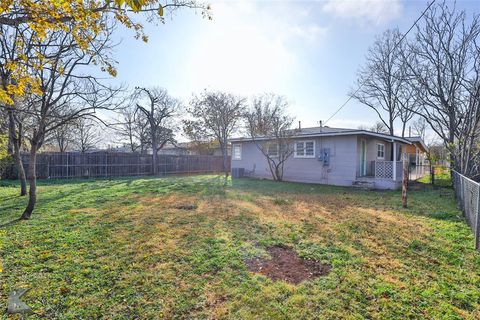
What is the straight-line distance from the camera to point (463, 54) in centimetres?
1090

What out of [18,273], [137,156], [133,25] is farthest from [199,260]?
[137,156]

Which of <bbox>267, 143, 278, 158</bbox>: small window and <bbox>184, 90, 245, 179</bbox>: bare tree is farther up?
<bbox>184, 90, 245, 179</bbox>: bare tree

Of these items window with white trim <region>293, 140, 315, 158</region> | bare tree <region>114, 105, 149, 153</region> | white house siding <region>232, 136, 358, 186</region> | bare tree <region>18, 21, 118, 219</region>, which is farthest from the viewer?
bare tree <region>114, 105, 149, 153</region>

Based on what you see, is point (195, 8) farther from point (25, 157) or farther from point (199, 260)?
point (25, 157)

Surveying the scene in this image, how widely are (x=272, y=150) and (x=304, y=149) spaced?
6.62ft

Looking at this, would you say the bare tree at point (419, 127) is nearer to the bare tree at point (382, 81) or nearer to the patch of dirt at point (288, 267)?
the bare tree at point (382, 81)

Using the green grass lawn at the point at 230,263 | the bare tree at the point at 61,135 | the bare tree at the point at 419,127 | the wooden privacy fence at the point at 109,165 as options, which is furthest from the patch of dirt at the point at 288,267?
the bare tree at the point at 419,127

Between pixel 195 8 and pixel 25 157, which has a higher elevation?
pixel 195 8

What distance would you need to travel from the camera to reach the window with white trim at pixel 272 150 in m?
15.4

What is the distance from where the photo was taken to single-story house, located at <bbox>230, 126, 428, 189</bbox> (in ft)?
41.4

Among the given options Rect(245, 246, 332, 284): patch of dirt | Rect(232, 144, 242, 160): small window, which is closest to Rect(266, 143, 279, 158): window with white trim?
Rect(232, 144, 242, 160): small window

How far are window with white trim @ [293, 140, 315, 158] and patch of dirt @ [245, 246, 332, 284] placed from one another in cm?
1111

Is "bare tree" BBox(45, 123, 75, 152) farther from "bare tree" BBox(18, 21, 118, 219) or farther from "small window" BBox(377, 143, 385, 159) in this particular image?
"small window" BBox(377, 143, 385, 159)

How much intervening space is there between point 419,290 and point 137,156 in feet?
64.0
